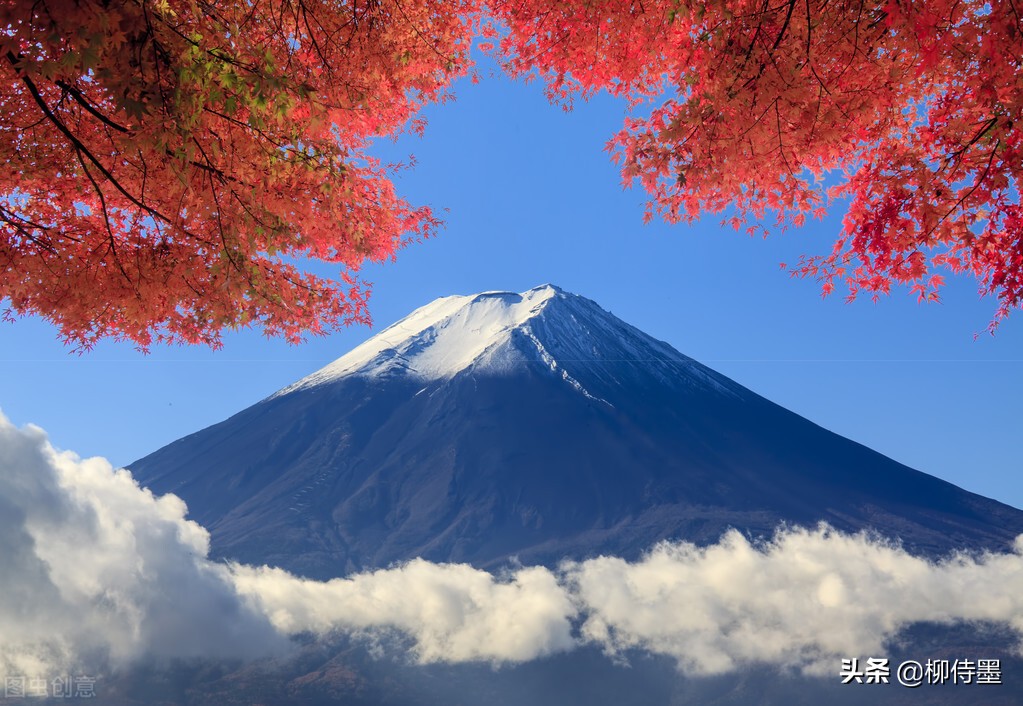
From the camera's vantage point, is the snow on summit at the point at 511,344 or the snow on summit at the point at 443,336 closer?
the snow on summit at the point at 511,344

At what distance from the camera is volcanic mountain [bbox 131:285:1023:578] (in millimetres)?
75188

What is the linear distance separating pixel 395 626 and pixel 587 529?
47554mm

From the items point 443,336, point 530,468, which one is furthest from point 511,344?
point 530,468

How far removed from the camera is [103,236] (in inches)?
243

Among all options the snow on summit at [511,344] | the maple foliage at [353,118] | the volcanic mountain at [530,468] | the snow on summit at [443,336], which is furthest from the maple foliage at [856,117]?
the snow on summit at [443,336]

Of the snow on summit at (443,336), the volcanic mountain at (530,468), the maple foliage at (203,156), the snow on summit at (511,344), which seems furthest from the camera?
the snow on summit at (443,336)

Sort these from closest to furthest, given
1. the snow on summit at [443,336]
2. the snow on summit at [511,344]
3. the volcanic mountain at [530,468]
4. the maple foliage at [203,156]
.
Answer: the maple foliage at [203,156], the volcanic mountain at [530,468], the snow on summit at [511,344], the snow on summit at [443,336]

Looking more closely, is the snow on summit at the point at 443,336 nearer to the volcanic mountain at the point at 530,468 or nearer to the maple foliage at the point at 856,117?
the volcanic mountain at the point at 530,468

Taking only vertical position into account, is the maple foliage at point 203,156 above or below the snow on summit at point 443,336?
below

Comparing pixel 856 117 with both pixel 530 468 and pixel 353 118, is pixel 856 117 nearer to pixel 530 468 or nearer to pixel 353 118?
pixel 353 118

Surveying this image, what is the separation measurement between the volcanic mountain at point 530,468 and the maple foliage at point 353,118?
68700mm

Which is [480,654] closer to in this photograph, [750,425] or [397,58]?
[750,425]

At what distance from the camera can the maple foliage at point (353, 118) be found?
4.08 meters

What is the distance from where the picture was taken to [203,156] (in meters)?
5.02
